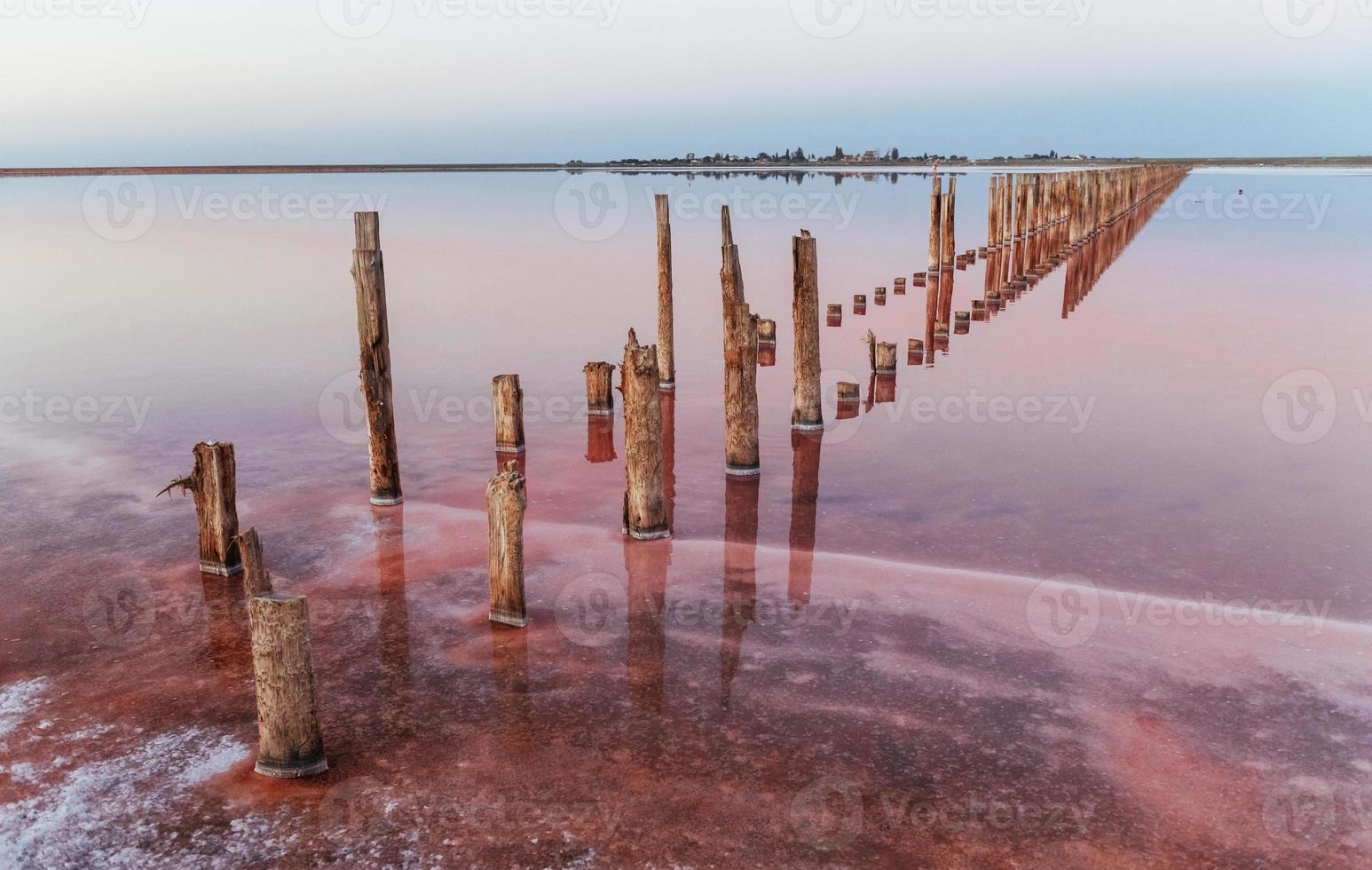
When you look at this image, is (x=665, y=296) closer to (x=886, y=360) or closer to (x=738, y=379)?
(x=886, y=360)

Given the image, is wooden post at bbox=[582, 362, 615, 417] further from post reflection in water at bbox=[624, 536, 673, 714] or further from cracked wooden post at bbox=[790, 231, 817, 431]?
post reflection in water at bbox=[624, 536, 673, 714]

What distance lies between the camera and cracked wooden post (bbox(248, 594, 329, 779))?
5.18 metres

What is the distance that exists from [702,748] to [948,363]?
475 inches

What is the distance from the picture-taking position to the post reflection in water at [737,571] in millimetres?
6633

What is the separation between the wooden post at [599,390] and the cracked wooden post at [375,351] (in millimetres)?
3834

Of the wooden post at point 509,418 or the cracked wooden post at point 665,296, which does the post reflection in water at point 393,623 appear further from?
the cracked wooden post at point 665,296

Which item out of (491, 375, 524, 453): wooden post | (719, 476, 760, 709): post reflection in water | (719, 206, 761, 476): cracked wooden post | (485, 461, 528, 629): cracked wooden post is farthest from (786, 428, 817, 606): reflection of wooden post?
(491, 375, 524, 453): wooden post

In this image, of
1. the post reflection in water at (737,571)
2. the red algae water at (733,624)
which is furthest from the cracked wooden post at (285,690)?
the post reflection in water at (737,571)

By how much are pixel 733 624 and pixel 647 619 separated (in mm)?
555

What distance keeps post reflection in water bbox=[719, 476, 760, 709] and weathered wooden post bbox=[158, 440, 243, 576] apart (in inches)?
135

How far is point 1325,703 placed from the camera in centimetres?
605

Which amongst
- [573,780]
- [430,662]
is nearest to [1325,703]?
[573,780]

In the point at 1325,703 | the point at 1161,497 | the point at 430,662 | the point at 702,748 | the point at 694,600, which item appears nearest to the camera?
the point at 702,748

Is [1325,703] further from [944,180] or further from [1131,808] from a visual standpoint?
[944,180]
